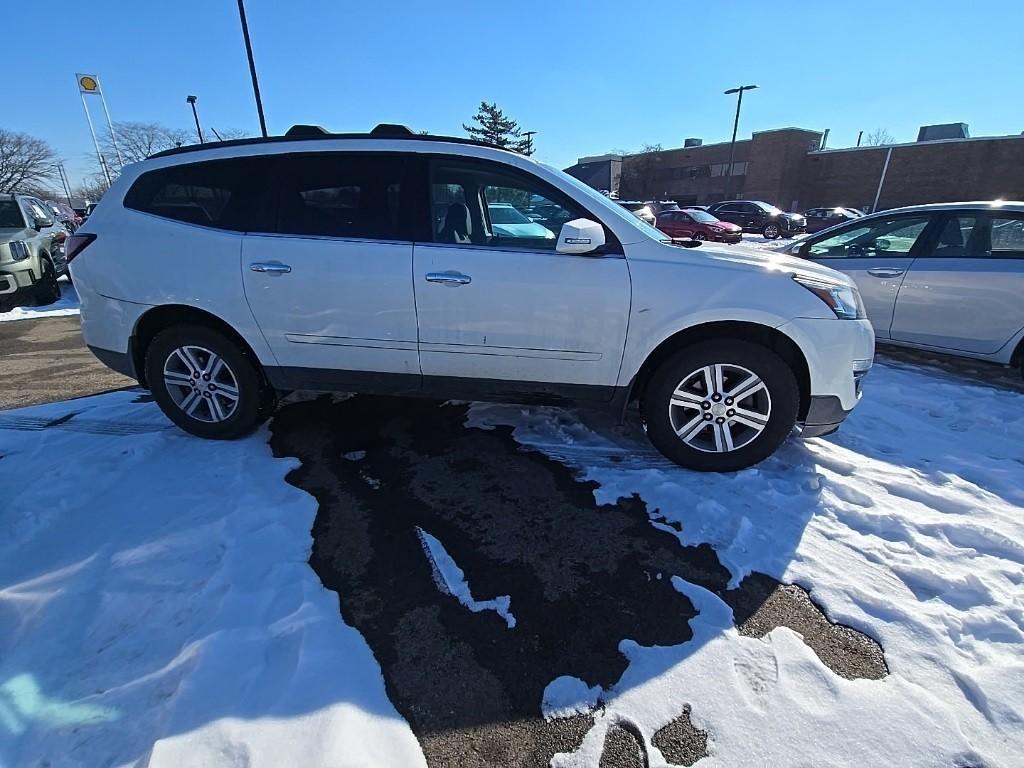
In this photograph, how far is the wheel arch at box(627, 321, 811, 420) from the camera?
3.02 metres

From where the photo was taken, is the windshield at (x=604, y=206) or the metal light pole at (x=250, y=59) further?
the metal light pole at (x=250, y=59)

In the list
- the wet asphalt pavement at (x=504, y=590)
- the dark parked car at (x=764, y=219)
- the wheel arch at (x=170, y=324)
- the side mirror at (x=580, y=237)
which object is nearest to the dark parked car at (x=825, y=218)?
the dark parked car at (x=764, y=219)

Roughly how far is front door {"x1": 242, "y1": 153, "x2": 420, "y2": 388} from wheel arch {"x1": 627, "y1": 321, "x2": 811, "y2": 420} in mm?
1558

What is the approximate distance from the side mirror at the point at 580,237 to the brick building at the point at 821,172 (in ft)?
167

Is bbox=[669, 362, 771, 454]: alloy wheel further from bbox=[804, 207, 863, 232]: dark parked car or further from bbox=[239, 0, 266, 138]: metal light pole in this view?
bbox=[804, 207, 863, 232]: dark parked car

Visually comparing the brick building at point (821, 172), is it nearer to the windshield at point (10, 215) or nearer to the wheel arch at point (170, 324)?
the windshield at point (10, 215)

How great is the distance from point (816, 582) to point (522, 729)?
150cm

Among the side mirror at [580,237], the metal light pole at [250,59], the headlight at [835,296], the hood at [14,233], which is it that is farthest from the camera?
the metal light pole at [250,59]

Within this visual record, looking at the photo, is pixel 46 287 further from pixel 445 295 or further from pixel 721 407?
pixel 721 407

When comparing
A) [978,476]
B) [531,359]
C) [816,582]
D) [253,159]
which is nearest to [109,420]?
[253,159]

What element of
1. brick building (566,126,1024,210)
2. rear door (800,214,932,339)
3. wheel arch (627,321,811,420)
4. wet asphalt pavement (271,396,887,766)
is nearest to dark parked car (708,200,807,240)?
brick building (566,126,1024,210)

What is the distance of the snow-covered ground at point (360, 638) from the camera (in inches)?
64.4

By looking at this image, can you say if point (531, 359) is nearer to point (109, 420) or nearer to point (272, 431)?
point (272, 431)

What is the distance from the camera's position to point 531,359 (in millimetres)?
3137
